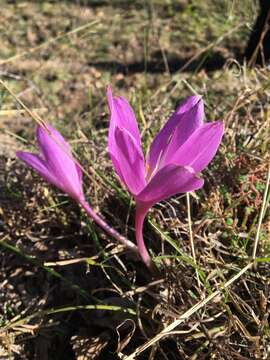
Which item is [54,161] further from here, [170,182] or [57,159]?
[170,182]

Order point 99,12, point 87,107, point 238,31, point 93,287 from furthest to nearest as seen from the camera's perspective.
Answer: point 99,12 → point 238,31 → point 87,107 → point 93,287

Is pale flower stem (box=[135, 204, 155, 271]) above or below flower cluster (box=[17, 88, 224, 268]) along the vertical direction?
below

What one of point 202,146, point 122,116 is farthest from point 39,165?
point 202,146

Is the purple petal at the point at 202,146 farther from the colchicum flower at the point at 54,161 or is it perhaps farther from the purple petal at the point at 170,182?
the colchicum flower at the point at 54,161

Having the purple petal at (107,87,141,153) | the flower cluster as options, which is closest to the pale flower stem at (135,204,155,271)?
the flower cluster

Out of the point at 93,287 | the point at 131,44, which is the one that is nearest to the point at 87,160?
the point at 93,287

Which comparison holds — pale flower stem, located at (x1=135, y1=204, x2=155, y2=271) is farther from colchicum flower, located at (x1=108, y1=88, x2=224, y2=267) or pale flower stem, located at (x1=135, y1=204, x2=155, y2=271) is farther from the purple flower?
the purple flower

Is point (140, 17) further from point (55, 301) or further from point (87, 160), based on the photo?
point (55, 301)
